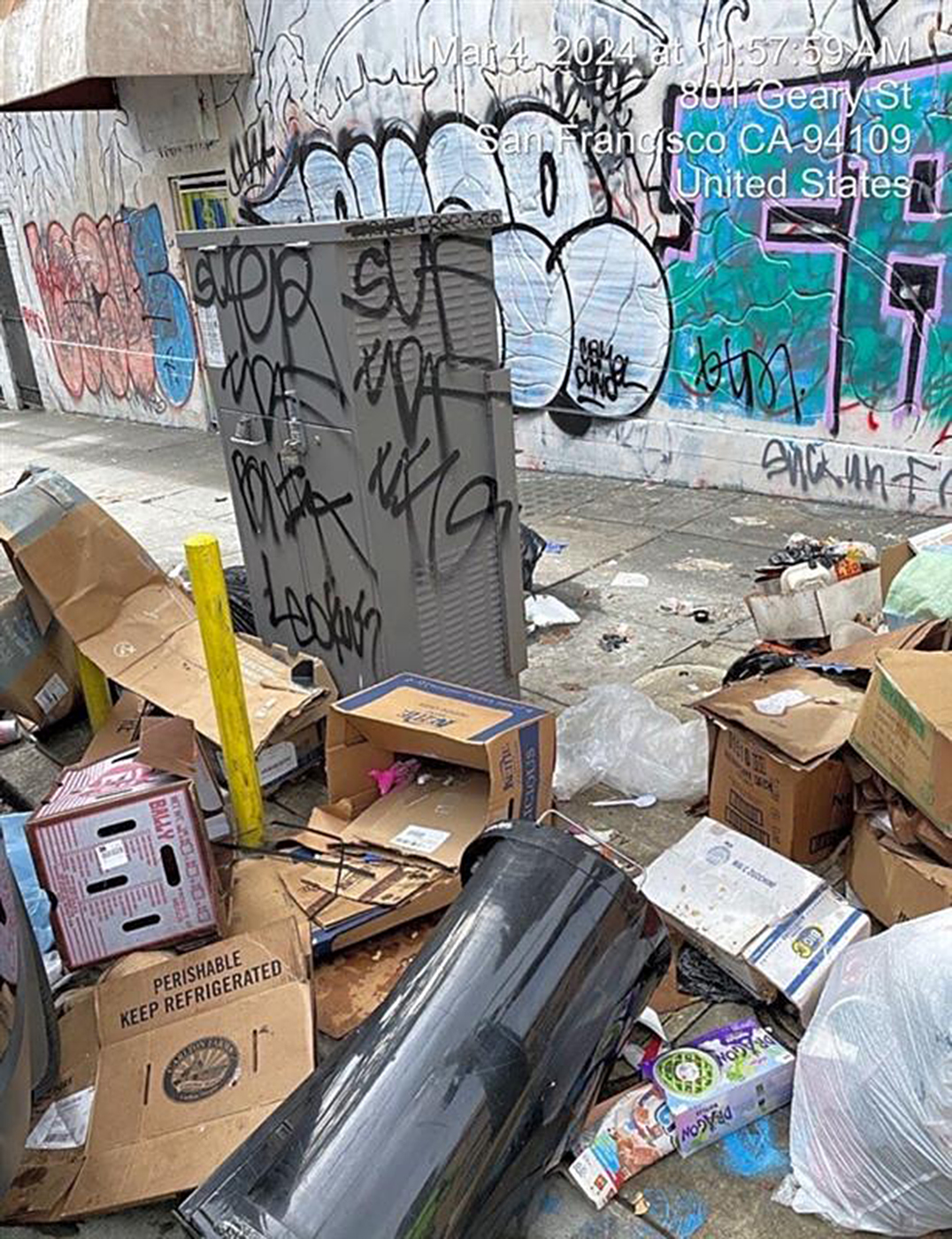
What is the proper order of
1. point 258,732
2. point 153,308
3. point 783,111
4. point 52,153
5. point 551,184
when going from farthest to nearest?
A: point 52,153, point 153,308, point 551,184, point 783,111, point 258,732

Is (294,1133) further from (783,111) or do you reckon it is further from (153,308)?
(153,308)

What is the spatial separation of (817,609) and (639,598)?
1402mm

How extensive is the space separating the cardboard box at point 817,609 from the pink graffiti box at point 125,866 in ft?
7.63

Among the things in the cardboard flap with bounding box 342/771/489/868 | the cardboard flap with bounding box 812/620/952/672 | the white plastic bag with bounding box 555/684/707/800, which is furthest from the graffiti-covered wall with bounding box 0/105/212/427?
the cardboard flap with bounding box 812/620/952/672

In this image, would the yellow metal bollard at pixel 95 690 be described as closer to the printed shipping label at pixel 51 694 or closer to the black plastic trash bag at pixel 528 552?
the printed shipping label at pixel 51 694

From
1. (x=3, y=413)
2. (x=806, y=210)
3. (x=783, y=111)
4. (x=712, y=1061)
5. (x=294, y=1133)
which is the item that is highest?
(x=783, y=111)

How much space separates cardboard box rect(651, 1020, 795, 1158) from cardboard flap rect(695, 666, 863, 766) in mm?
817

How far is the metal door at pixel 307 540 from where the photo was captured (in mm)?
3553

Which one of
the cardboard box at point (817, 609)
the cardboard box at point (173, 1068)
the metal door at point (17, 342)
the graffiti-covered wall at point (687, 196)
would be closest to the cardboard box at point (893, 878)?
the cardboard box at point (817, 609)

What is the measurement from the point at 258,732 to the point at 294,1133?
1841 mm

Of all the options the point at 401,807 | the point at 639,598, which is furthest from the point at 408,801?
the point at 639,598

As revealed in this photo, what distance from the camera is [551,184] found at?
7312mm

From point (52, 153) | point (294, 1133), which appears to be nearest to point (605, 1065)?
point (294, 1133)

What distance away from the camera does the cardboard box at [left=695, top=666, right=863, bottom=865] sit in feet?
9.27
